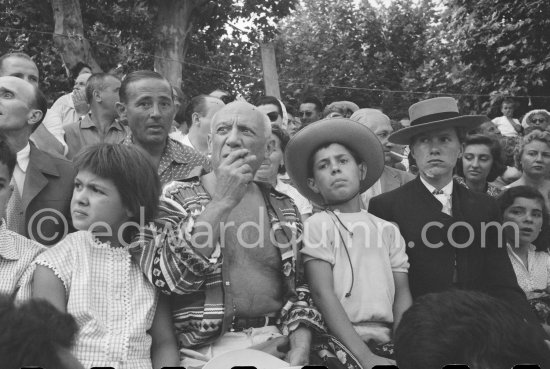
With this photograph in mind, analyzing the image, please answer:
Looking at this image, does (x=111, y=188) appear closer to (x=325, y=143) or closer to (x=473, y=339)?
(x=325, y=143)

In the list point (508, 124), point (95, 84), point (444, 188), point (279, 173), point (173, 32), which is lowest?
point (444, 188)

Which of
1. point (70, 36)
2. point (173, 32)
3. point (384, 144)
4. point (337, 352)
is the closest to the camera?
point (337, 352)

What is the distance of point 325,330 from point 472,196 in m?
1.45

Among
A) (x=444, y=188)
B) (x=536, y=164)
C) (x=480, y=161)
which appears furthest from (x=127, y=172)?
(x=536, y=164)

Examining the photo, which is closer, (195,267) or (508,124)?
(195,267)

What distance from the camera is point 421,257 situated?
14.2 ft

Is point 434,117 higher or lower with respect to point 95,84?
lower

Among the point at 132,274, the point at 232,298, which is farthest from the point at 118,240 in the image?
the point at 232,298

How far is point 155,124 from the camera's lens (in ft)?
16.8

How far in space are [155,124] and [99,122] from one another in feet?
4.32

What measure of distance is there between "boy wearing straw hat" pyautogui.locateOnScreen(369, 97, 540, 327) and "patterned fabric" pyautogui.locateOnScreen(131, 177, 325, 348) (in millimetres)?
786

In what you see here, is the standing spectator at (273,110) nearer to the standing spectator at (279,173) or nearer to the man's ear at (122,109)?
the standing spectator at (279,173)

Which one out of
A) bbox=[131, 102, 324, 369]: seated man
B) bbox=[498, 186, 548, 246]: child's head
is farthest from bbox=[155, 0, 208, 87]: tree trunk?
bbox=[131, 102, 324, 369]: seated man

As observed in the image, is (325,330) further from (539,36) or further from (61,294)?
(539,36)
